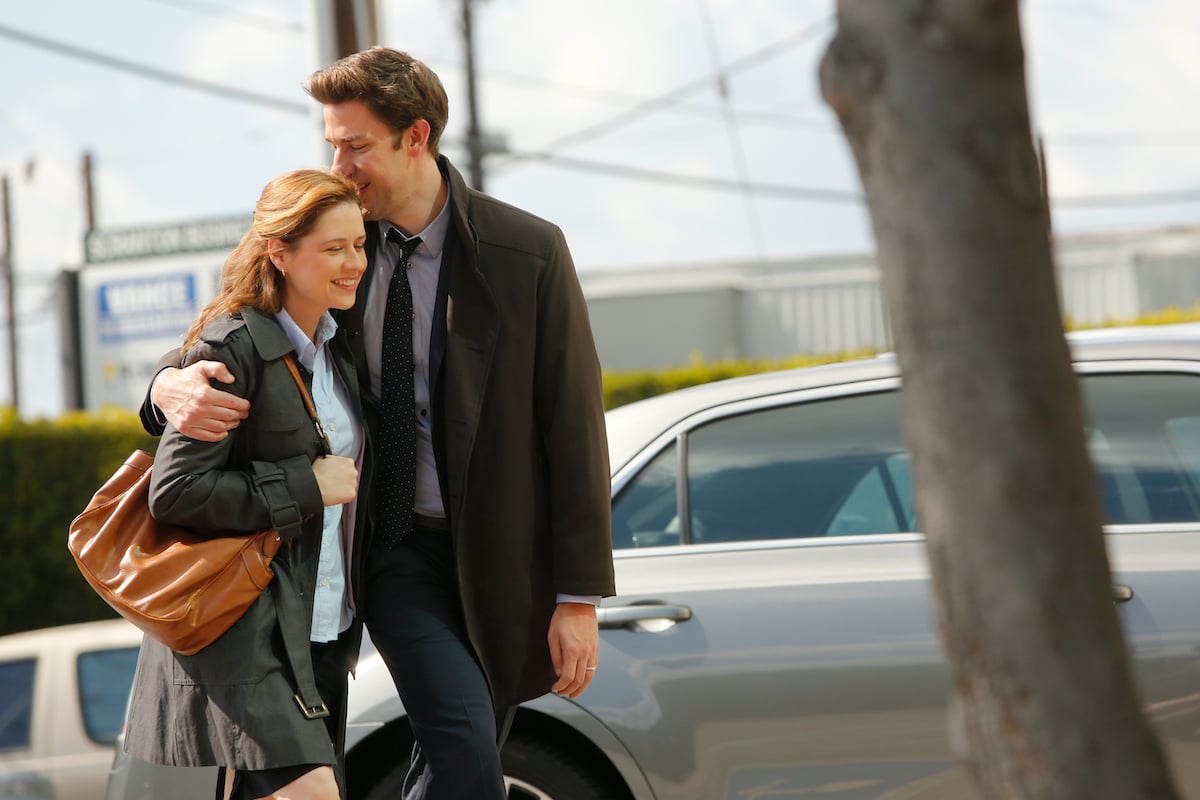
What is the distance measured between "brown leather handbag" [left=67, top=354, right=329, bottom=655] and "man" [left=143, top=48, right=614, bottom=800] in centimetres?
27

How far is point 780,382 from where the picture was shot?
12.1 feet

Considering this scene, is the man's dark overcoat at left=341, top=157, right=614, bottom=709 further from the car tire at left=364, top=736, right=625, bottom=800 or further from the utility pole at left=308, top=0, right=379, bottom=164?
the utility pole at left=308, top=0, right=379, bottom=164

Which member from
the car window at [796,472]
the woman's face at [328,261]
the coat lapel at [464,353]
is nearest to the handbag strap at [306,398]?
the woman's face at [328,261]

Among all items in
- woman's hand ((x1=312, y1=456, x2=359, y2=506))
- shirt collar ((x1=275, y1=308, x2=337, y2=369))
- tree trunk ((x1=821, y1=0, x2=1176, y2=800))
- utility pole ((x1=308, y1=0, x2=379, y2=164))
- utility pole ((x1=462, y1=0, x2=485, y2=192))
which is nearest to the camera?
tree trunk ((x1=821, y1=0, x2=1176, y2=800))

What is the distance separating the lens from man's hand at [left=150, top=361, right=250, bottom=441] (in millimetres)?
2451

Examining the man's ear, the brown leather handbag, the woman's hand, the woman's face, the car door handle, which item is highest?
the man's ear

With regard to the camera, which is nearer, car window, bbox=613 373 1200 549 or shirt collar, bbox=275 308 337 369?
shirt collar, bbox=275 308 337 369

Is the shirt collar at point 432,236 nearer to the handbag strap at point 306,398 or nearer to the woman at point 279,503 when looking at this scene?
the woman at point 279,503

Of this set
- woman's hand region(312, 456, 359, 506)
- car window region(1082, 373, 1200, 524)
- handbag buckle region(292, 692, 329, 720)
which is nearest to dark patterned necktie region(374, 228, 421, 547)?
woman's hand region(312, 456, 359, 506)

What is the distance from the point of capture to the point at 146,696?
2.57 metres

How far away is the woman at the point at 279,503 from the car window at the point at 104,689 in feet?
12.1

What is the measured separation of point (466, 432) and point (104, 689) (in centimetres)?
421

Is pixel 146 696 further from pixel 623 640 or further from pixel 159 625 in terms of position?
pixel 623 640

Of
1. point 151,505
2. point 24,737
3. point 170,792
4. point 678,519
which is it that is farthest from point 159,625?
point 24,737
